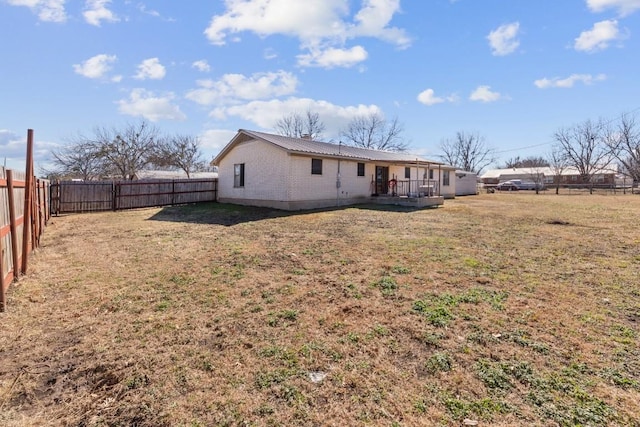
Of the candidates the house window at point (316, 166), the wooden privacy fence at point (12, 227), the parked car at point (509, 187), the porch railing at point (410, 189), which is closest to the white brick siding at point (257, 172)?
the house window at point (316, 166)

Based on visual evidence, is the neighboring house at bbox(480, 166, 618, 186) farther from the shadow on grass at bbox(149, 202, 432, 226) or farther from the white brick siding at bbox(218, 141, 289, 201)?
the shadow on grass at bbox(149, 202, 432, 226)

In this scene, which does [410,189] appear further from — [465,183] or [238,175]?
[465,183]

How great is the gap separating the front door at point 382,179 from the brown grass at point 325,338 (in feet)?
40.8

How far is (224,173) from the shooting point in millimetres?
19047

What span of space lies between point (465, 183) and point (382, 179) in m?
16.2

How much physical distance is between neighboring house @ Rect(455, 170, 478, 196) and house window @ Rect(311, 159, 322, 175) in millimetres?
19805

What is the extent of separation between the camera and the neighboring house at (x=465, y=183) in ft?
104

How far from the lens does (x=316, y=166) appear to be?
15.9 meters

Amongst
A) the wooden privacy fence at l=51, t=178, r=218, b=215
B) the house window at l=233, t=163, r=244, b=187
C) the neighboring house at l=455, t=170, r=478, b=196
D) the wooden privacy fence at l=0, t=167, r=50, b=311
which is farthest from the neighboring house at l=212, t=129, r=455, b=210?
the neighboring house at l=455, t=170, r=478, b=196

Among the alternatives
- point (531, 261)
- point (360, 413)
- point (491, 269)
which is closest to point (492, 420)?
point (360, 413)

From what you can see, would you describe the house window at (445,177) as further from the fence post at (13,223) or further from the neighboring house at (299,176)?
the fence post at (13,223)

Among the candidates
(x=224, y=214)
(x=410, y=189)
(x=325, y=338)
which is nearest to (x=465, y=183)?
(x=410, y=189)

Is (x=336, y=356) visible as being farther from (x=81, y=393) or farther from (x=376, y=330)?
(x=81, y=393)

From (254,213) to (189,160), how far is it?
2980 centimetres
